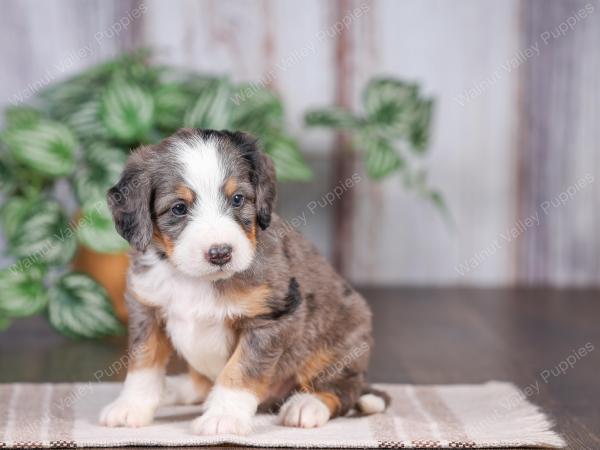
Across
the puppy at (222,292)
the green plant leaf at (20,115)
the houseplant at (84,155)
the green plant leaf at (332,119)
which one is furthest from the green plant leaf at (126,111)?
the puppy at (222,292)

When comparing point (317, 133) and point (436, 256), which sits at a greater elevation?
point (317, 133)

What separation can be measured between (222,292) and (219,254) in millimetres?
232

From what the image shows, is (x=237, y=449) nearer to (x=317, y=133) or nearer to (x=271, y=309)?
(x=271, y=309)

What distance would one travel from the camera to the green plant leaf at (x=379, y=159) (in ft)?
17.3

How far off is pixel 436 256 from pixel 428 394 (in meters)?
3.09

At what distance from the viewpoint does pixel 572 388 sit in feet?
12.0

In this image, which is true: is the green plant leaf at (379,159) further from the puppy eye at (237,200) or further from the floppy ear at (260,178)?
the puppy eye at (237,200)

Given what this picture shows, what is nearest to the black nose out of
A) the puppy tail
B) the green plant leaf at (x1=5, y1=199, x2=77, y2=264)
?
the puppy tail

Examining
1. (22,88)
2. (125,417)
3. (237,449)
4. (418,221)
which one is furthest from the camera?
(418,221)

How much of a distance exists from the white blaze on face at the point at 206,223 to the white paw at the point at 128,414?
0.47 m

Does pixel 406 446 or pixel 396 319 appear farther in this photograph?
pixel 396 319

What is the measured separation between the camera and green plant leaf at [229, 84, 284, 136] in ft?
16.4

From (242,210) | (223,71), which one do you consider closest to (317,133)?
(223,71)

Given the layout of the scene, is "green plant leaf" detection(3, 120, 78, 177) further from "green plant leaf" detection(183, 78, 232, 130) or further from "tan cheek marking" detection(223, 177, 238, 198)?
"tan cheek marking" detection(223, 177, 238, 198)
